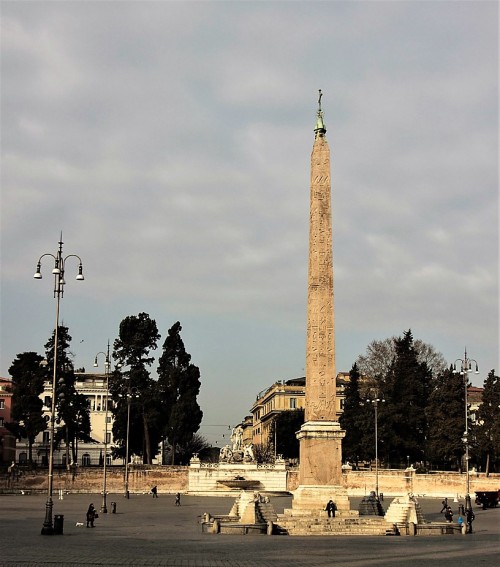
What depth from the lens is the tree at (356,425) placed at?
61.1 m

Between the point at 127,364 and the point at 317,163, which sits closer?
the point at 317,163

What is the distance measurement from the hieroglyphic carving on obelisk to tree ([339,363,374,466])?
33804 millimetres

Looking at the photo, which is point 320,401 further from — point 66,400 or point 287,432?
point 287,432

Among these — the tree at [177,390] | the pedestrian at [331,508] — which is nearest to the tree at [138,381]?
the tree at [177,390]

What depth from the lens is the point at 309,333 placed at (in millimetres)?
28625

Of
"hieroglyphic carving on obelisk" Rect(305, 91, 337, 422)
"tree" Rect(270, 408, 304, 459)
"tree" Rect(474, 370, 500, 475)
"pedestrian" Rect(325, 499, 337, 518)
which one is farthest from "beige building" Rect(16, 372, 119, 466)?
"pedestrian" Rect(325, 499, 337, 518)

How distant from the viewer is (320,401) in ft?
91.7

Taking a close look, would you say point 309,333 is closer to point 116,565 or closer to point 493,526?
point 493,526

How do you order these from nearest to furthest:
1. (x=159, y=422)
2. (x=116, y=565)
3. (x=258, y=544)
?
(x=116, y=565), (x=258, y=544), (x=159, y=422)

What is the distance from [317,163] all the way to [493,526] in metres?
15.2

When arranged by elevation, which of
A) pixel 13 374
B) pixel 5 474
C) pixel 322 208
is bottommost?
pixel 5 474

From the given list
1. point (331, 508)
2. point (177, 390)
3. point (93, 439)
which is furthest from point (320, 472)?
point (93, 439)

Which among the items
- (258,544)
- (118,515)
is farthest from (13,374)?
(258,544)

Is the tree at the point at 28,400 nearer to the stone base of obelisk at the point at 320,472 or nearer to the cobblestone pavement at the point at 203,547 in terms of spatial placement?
the cobblestone pavement at the point at 203,547
